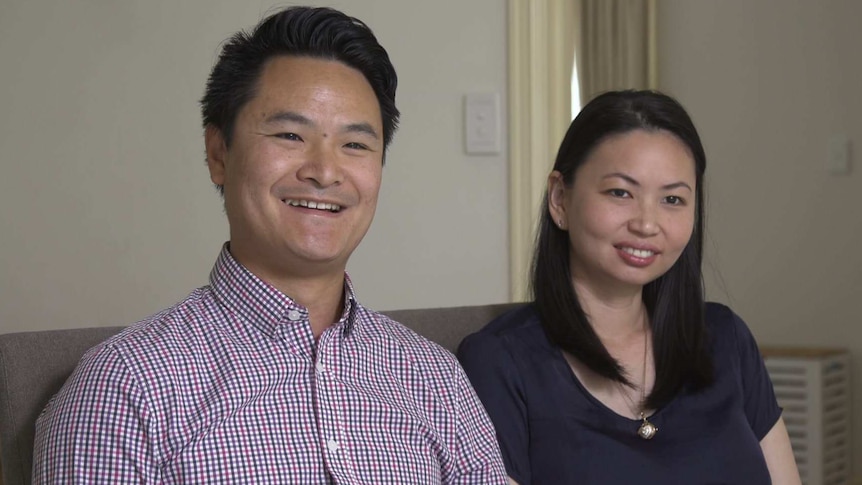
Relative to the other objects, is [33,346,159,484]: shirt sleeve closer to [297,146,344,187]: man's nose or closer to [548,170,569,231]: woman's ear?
[297,146,344,187]: man's nose

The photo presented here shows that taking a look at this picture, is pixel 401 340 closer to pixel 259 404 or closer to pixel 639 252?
pixel 259 404

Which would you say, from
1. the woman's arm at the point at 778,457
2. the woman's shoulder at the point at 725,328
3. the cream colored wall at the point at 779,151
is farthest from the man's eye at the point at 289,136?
the cream colored wall at the point at 779,151

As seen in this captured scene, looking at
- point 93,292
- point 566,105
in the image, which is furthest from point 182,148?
point 566,105

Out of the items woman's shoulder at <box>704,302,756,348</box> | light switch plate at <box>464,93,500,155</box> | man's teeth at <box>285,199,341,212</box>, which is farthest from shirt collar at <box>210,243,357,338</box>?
light switch plate at <box>464,93,500,155</box>

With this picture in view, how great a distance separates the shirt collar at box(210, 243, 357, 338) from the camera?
149 cm

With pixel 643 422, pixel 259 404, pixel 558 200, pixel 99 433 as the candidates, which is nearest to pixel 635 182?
pixel 558 200

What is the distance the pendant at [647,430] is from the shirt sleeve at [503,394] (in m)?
0.18

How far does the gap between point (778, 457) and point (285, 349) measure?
0.94m

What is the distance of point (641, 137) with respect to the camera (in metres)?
1.86

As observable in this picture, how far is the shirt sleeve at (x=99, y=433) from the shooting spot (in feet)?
4.24

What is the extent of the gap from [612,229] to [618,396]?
27cm

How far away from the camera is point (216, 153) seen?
5.16 ft

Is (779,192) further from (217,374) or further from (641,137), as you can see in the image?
(217,374)

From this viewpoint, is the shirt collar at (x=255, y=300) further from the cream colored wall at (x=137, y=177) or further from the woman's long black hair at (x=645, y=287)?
the cream colored wall at (x=137, y=177)
